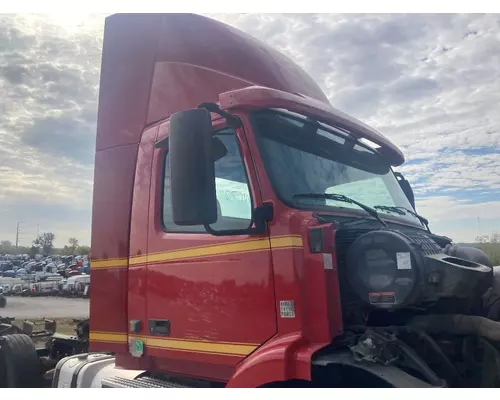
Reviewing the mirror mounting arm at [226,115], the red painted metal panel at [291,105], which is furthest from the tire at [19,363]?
the red painted metal panel at [291,105]

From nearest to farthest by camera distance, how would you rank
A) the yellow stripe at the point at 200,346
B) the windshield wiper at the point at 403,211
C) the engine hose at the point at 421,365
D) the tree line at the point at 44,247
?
the engine hose at the point at 421,365 → the yellow stripe at the point at 200,346 → the tree line at the point at 44,247 → the windshield wiper at the point at 403,211

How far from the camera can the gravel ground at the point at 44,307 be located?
160 inches

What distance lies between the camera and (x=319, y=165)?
11.2ft

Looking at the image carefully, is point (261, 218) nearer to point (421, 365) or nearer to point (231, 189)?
point (231, 189)

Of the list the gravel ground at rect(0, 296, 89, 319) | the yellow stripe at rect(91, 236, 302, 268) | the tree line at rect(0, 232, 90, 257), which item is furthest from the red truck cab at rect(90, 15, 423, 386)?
the gravel ground at rect(0, 296, 89, 319)

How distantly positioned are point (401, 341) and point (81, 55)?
9.45 feet

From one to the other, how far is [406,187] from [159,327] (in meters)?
2.10

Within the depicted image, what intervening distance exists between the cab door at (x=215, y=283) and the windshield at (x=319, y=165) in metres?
0.16

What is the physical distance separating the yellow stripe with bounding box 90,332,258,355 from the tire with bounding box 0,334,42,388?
837mm

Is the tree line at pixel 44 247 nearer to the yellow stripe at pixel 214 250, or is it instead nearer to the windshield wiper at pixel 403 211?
the yellow stripe at pixel 214 250

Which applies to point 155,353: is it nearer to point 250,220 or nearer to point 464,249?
point 250,220

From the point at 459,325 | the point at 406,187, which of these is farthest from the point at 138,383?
the point at 406,187

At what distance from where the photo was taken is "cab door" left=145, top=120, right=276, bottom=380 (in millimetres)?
2994

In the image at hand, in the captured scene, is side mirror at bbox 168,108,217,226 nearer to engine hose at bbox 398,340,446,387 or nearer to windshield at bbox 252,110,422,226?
windshield at bbox 252,110,422,226
